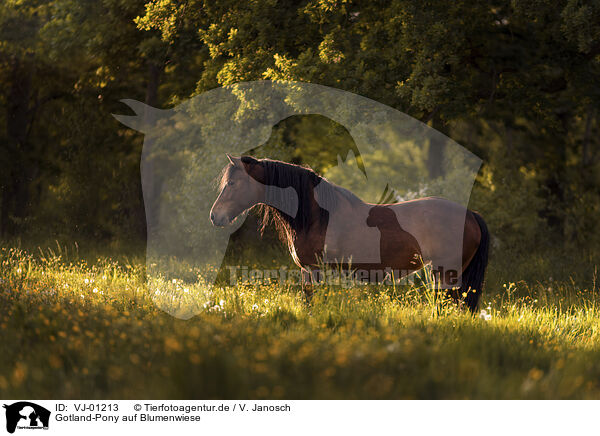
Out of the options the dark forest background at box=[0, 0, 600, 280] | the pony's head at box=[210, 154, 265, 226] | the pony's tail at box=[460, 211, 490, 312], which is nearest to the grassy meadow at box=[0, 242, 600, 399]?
the pony's tail at box=[460, 211, 490, 312]

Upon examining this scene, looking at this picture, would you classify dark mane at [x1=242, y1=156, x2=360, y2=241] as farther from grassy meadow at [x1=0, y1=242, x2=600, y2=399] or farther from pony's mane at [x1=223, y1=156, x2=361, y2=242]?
grassy meadow at [x1=0, y1=242, x2=600, y2=399]

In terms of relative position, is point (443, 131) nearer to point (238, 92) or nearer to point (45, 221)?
point (238, 92)

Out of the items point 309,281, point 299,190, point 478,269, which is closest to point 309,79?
point 299,190

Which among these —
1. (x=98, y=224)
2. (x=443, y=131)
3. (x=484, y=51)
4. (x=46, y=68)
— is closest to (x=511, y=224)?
(x=443, y=131)

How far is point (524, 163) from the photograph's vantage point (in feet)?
60.5

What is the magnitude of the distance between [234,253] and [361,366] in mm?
9093

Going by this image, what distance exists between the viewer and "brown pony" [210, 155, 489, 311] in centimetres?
642

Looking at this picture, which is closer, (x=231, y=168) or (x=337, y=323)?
(x=337, y=323)
